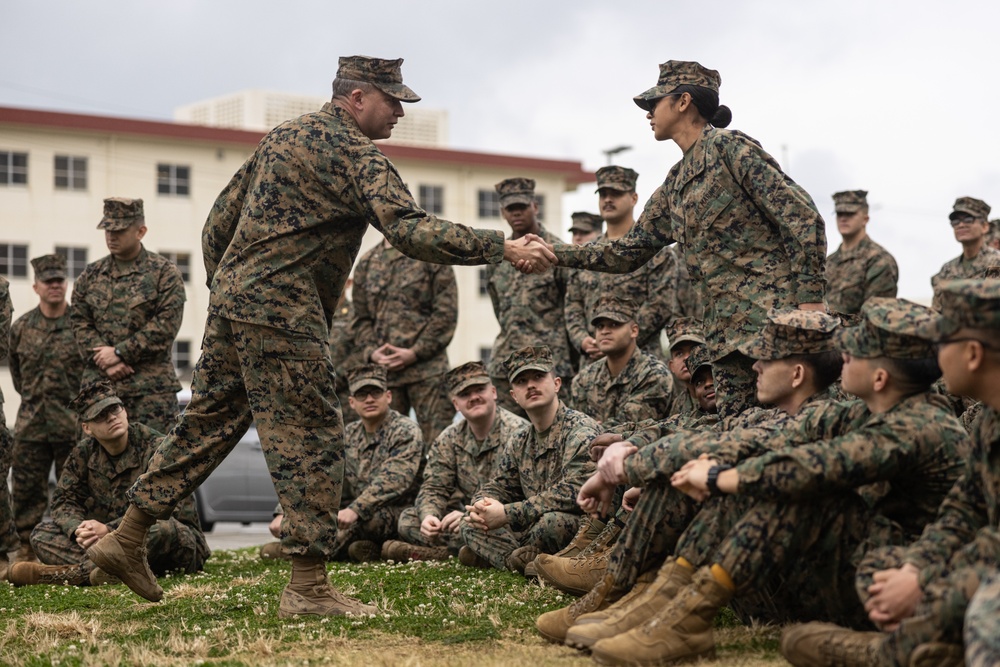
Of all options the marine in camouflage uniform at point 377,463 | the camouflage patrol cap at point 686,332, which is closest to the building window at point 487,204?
the marine in camouflage uniform at point 377,463

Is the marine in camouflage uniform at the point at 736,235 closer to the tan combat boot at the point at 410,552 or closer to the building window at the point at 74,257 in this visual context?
the tan combat boot at the point at 410,552

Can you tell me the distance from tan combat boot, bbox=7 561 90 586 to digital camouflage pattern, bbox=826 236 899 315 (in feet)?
23.9

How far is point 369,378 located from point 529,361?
2.02m

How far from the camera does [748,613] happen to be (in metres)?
5.23

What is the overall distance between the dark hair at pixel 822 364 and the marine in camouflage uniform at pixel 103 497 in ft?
15.7

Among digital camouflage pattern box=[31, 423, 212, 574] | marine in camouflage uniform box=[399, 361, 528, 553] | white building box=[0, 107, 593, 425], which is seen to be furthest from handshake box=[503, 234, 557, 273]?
white building box=[0, 107, 593, 425]

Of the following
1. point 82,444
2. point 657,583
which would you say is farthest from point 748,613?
point 82,444

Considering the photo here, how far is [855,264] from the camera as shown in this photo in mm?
12414

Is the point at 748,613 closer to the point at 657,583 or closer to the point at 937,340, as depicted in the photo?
the point at 657,583

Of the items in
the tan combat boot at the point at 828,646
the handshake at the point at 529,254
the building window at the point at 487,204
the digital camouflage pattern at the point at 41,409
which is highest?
the building window at the point at 487,204

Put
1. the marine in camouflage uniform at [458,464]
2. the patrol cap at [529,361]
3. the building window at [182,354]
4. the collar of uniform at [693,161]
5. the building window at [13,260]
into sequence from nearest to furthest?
the collar of uniform at [693,161] < the patrol cap at [529,361] < the marine in camouflage uniform at [458,464] < the building window at [13,260] < the building window at [182,354]

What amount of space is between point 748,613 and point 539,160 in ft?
116

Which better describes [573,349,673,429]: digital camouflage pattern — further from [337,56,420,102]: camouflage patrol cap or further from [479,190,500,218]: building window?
[479,190,500,218]: building window

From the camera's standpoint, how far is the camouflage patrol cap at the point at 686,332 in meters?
8.20
